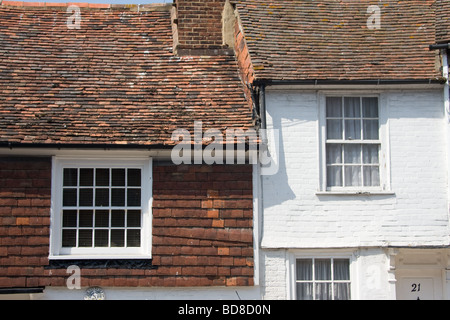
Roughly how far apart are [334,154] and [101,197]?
13.7 feet

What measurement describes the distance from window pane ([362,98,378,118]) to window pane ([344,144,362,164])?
61cm

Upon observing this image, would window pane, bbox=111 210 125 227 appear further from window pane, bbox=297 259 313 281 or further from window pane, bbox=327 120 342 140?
window pane, bbox=327 120 342 140

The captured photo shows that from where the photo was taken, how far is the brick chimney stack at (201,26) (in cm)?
1346

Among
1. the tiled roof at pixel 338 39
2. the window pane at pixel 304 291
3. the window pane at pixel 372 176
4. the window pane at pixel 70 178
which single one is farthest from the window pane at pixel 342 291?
the window pane at pixel 70 178

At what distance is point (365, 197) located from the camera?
11414 millimetres

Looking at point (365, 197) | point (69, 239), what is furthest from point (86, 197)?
point (365, 197)

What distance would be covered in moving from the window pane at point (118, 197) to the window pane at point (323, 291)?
3699 millimetres

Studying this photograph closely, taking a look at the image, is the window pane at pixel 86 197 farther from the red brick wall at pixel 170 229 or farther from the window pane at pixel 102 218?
the red brick wall at pixel 170 229

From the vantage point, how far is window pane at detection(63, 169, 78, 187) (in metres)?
11.3

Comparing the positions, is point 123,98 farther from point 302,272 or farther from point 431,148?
point 431,148

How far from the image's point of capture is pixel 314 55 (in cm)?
1229

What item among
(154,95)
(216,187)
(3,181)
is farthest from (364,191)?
(3,181)

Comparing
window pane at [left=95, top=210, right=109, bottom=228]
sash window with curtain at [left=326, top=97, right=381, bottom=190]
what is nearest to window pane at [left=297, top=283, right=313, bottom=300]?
sash window with curtain at [left=326, top=97, right=381, bottom=190]

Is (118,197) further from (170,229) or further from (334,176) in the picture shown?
(334,176)
